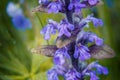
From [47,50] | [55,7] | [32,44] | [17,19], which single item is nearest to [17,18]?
[17,19]

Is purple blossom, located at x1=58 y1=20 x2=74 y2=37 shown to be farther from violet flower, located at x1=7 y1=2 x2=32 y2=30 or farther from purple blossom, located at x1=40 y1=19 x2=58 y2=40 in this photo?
violet flower, located at x1=7 y1=2 x2=32 y2=30

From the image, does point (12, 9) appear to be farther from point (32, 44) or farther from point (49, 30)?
point (49, 30)

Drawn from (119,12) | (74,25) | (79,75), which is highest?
(74,25)

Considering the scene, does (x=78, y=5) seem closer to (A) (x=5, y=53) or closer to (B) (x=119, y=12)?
(A) (x=5, y=53)

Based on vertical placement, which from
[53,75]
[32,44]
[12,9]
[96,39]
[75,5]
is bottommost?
[32,44]

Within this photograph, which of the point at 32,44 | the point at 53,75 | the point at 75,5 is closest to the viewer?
the point at 75,5

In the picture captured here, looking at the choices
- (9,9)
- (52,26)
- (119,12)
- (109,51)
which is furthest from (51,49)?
(119,12)
